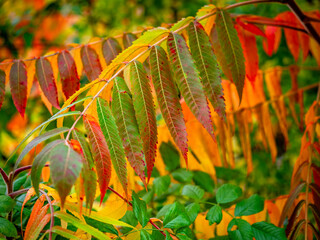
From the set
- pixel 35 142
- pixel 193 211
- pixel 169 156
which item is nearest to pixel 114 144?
pixel 35 142

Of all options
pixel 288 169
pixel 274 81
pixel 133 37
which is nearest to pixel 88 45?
pixel 133 37

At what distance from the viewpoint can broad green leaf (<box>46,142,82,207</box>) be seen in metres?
0.49

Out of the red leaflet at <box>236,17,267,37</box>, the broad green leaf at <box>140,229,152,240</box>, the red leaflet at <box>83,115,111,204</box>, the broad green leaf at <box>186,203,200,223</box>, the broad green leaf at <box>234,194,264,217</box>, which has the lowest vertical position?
the broad green leaf at <box>234,194,264,217</box>

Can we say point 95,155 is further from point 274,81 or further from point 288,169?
point 288,169

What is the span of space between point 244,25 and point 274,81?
1.55 feet

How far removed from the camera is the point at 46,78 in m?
1.21

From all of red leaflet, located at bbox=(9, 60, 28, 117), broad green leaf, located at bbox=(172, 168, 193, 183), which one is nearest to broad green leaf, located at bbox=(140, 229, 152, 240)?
broad green leaf, located at bbox=(172, 168, 193, 183)

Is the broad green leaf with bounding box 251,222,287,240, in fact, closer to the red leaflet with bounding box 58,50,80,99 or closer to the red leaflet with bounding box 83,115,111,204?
the red leaflet with bounding box 83,115,111,204

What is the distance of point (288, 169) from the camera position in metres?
2.44

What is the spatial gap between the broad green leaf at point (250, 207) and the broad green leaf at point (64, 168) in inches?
25.1

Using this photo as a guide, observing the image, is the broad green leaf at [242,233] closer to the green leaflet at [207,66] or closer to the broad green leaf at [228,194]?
the broad green leaf at [228,194]

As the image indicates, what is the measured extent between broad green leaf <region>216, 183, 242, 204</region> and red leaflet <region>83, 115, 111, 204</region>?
485mm

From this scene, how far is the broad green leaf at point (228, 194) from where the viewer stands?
1017mm

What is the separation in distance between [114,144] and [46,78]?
648mm
